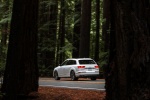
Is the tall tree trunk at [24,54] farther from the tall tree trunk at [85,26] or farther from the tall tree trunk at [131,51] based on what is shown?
the tall tree trunk at [85,26]

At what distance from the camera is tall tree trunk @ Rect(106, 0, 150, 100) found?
6.21 meters

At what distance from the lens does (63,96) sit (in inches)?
420

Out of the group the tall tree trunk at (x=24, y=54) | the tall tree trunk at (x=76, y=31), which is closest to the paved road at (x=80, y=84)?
the tall tree trunk at (x=24, y=54)

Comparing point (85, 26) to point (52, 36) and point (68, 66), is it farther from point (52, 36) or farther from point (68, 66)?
point (52, 36)

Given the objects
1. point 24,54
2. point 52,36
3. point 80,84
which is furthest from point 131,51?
point 52,36

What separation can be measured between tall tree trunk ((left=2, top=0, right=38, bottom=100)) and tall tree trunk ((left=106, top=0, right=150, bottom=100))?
3167mm

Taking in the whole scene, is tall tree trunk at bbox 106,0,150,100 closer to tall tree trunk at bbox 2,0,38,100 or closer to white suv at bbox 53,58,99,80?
tall tree trunk at bbox 2,0,38,100

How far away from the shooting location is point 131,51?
6395mm

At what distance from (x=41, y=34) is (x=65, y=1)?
4.33m

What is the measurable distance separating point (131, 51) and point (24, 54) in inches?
198

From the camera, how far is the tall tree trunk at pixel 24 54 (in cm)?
880

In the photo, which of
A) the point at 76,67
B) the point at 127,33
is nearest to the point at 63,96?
the point at 127,33

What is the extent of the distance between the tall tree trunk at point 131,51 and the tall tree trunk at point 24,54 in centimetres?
317

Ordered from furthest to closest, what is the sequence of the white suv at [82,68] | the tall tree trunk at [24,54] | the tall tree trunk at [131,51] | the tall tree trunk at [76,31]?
1. the tall tree trunk at [76,31]
2. the white suv at [82,68]
3. the tall tree trunk at [24,54]
4. the tall tree trunk at [131,51]
